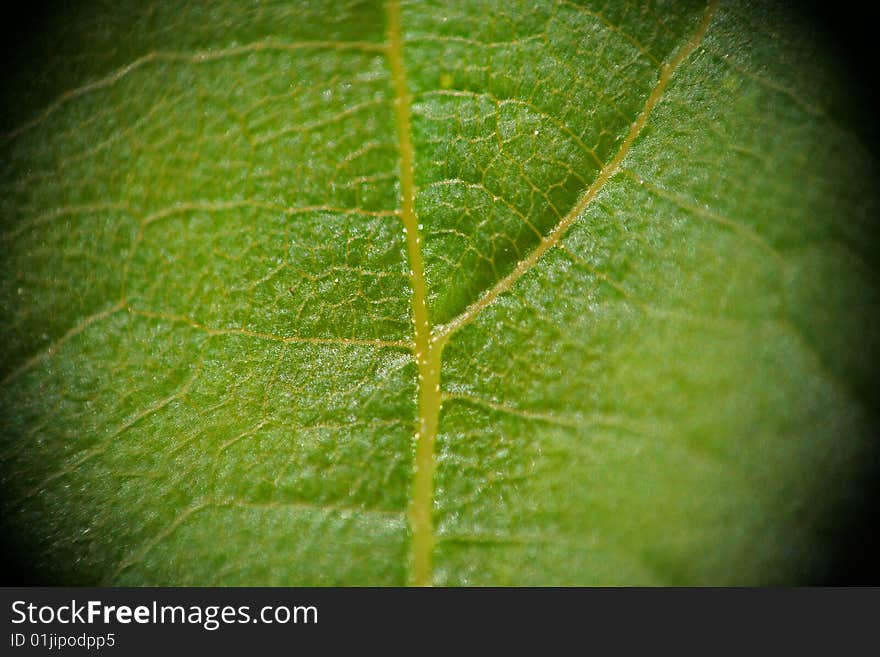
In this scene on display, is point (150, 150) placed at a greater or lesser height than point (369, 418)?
greater

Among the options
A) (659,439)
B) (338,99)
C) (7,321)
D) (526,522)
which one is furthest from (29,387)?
(659,439)

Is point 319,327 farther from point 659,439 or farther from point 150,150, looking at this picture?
point 659,439

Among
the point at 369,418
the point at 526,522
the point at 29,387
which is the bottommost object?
the point at 526,522

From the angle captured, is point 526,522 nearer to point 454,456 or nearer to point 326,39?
point 454,456

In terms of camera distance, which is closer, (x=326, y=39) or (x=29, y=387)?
(x=326, y=39)
